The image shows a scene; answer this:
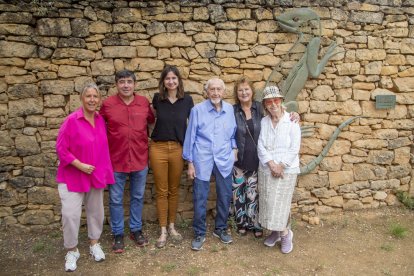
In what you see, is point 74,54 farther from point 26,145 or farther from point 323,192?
point 323,192

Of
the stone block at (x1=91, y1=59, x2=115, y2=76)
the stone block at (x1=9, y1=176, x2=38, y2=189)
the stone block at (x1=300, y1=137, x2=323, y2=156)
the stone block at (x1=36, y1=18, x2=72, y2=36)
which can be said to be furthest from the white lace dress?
the stone block at (x1=9, y1=176, x2=38, y2=189)

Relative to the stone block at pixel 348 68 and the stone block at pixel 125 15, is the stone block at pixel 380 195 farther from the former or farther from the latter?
the stone block at pixel 125 15

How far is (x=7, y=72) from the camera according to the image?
3.69 m

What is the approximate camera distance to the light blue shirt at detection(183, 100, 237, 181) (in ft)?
11.2

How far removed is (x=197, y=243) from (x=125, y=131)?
1405 millimetres

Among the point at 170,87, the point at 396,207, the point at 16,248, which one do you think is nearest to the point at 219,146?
the point at 170,87

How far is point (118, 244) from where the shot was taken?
140 inches

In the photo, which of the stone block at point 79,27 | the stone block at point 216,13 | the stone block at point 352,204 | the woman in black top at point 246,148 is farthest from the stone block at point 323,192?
the stone block at point 79,27

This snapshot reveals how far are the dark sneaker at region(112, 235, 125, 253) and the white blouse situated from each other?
5.58ft

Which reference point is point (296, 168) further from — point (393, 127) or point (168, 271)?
point (393, 127)

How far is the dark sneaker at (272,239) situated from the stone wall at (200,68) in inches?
32.6

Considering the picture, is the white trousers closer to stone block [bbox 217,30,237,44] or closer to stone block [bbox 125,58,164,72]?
stone block [bbox 125,58,164,72]

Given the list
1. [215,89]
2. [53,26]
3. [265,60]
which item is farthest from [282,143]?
[53,26]

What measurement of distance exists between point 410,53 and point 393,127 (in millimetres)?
966
